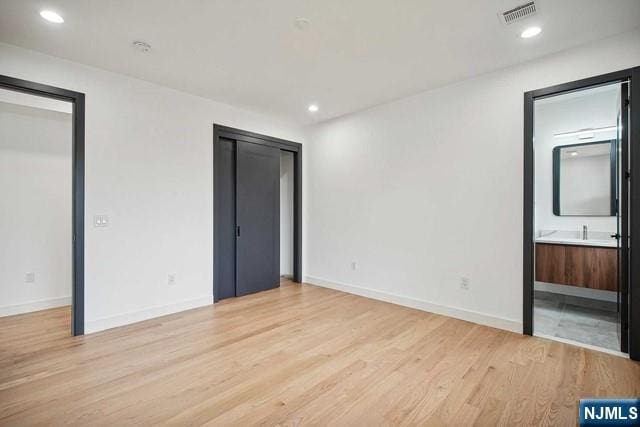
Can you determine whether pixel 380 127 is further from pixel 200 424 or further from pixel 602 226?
pixel 200 424

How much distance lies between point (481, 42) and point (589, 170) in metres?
2.81

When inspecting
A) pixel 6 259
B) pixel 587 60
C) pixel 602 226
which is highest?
pixel 587 60

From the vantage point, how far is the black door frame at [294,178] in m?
4.07

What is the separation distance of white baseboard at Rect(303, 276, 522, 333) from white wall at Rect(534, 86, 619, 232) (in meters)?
2.07

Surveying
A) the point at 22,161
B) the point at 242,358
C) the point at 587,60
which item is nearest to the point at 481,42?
the point at 587,60

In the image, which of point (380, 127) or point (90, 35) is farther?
point (380, 127)

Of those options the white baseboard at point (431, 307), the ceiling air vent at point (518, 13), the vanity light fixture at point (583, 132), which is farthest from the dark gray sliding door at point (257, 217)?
the vanity light fixture at point (583, 132)

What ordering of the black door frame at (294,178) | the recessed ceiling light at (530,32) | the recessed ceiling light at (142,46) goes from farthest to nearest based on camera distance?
the black door frame at (294,178)
the recessed ceiling light at (142,46)
the recessed ceiling light at (530,32)

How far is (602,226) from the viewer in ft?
13.0

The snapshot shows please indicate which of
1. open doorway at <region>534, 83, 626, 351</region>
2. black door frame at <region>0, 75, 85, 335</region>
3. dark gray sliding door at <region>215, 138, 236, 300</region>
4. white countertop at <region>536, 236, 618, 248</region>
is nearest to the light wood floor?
black door frame at <region>0, 75, 85, 335</region>

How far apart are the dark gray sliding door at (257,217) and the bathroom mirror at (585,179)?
4123 mm

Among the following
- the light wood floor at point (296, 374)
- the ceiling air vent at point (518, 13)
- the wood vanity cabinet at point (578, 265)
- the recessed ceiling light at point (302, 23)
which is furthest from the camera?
the wood vanity cabinet at point (578, 265)

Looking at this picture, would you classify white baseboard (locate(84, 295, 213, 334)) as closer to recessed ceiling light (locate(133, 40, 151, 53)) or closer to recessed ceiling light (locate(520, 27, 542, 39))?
recessed ceiling light (locate(133, 40, 151, 53))

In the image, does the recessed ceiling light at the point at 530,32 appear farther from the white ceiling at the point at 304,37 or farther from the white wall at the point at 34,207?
the white wall at the point at 34,207
